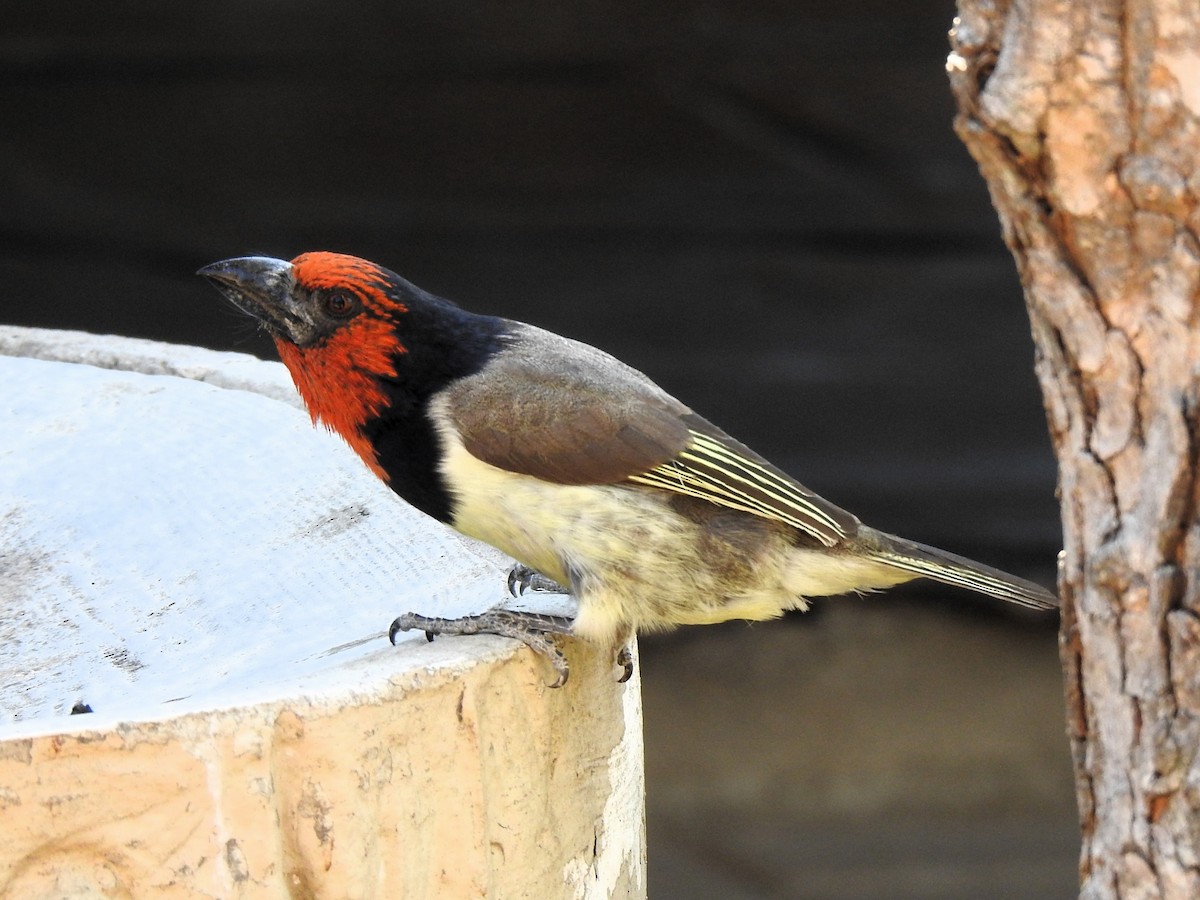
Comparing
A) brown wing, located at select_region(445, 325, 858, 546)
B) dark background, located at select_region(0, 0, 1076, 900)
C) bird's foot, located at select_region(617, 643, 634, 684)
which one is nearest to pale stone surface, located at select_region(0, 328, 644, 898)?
bird's foot, located at select_region(617, 643, 634, 684)

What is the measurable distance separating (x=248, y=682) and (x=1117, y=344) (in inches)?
51.2

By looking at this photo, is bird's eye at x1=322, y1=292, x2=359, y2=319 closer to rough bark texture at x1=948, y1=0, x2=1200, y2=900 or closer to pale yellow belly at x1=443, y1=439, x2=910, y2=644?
pale yellow belly at x1=443, y1=439, x2=910, y2=644

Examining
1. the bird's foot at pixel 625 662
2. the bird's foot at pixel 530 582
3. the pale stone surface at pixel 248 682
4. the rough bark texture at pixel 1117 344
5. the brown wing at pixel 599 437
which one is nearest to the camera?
the rough bark texture at pixel 1117 344

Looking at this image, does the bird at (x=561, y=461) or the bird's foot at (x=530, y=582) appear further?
the bird's foot at (x=530, y=582)

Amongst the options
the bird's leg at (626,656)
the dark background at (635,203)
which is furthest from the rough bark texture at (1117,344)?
the dark background at (635,203)

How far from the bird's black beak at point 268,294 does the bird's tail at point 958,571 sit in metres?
1.04

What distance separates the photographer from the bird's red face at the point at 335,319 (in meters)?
2.76

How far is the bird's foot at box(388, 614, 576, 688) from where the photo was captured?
2443 mm

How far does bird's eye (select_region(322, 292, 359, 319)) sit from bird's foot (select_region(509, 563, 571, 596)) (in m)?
0.54

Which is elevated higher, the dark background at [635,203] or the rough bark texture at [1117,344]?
the dark background at [635,203]

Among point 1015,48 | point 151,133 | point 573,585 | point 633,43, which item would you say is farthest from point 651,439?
point 151,133

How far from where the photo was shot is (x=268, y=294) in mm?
2787

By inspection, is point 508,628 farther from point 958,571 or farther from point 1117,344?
point 1117,344

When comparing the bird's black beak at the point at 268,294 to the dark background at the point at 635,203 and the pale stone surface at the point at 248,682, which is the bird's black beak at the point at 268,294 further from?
the dark background at the point at 635,203
